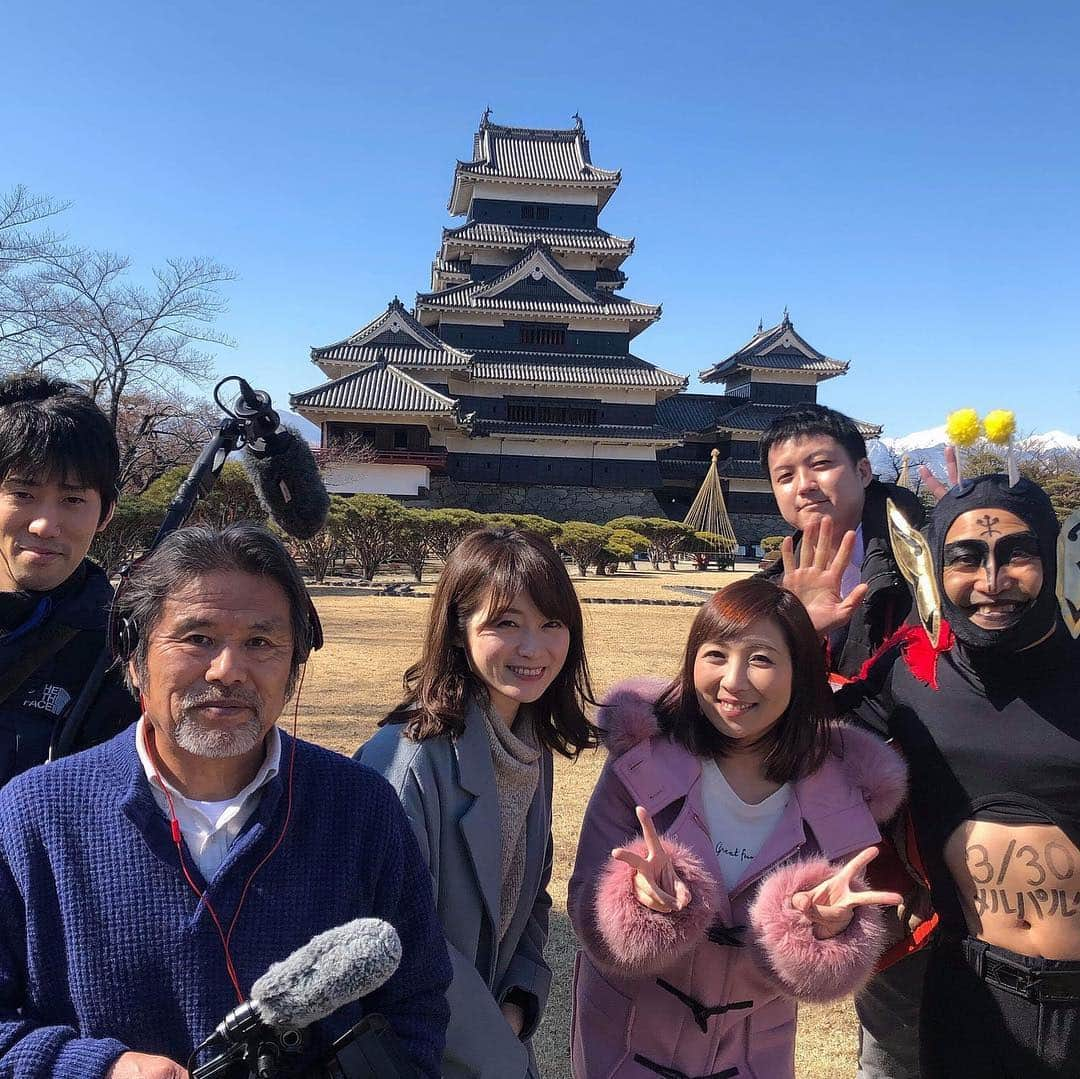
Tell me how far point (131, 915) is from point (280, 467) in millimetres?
1348

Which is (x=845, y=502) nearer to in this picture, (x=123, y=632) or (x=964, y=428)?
(x=964, y=428)

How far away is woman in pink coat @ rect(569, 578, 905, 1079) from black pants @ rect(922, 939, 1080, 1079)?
25cm

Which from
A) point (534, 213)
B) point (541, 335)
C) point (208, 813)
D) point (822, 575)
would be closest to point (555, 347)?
point (541, 335)

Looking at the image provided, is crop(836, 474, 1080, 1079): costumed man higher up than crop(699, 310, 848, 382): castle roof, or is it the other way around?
crop(699, 310, 848, 382): castle roof

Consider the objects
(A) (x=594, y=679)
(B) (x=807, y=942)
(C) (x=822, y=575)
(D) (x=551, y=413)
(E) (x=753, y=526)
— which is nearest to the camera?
(B) (x=807, y=942)

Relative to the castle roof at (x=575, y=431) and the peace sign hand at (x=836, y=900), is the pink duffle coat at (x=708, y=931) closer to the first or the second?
the peace sign hand at (x=836, y=900)

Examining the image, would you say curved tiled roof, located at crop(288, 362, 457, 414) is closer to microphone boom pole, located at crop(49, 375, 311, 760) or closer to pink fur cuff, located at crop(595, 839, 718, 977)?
microphone boom pole, located at crop(49, 375, 311, 760)

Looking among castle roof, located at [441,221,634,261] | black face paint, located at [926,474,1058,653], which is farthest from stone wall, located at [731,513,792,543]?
black face paint, located at [926,474,1058,653]

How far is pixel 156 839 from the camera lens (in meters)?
1.30

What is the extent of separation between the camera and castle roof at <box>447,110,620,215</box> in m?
28.5

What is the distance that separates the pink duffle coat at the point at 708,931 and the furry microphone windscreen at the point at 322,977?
33.8 inches

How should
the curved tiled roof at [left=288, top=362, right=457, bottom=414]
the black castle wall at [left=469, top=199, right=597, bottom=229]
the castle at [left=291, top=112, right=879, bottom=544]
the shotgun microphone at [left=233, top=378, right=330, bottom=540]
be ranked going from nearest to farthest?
the shotgun microphone at [left=233, top=378, right=330, bottom=540] < the curved tiled roof at [left=288, top=362, right=457, bottom=414] < the castle at [left=291, top=112, right=879, bottom=544] < the black castle wall at [left=469, top=199, right=597, bottom=229]

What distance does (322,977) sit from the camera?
1077mm

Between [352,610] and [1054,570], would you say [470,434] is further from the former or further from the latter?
[1054,570]
